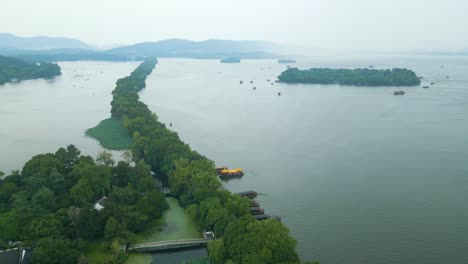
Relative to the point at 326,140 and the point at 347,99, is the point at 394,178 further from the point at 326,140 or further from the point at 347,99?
the point at 347,99

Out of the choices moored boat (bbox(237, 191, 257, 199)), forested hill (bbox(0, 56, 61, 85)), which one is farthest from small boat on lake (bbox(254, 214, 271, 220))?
forested hill (bbox(0, 56, 61, 85))

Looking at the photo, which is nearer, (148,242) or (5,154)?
(148,242)

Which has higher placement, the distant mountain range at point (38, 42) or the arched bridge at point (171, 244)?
the distant mountain range at point (38, 42)

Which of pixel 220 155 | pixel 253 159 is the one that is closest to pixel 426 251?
pixel 253 159

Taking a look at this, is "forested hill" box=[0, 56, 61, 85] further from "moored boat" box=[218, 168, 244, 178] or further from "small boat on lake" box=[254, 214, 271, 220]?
"small boat on lake" box=[254, 214, 271, 220]

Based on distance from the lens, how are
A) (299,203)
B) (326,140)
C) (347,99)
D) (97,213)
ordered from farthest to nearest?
(347,99)
(326,140)
(299,203)
(97,213)

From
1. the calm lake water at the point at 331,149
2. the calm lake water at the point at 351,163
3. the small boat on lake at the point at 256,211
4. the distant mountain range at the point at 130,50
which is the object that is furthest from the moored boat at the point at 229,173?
the distant mountain range at the point at 130,50

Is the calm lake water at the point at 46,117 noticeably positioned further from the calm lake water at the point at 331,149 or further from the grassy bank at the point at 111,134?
the grassy bank at the point at 111,134

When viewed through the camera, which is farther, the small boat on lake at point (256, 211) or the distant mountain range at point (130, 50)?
the distant mountain range at point (130, 50)
